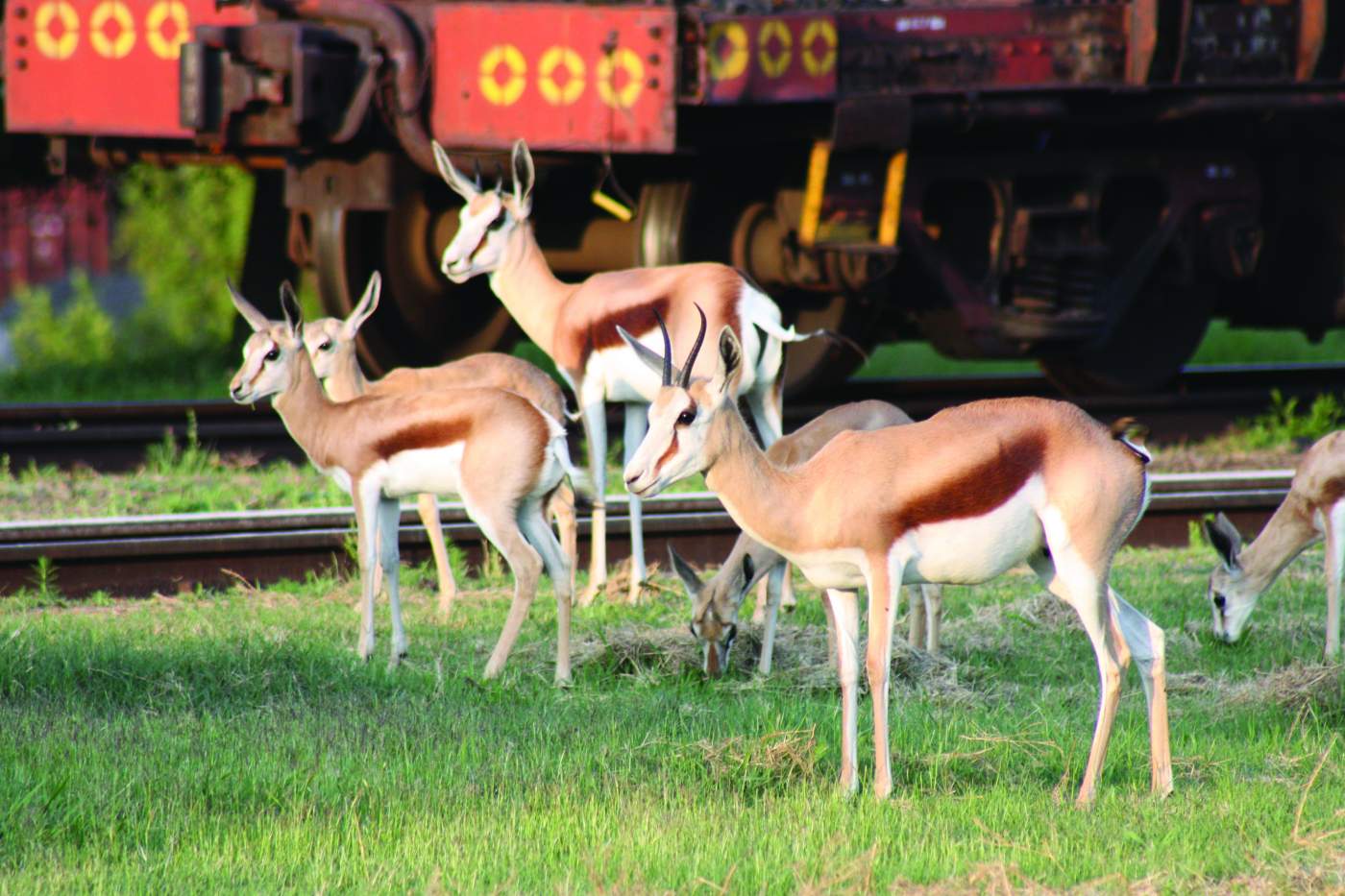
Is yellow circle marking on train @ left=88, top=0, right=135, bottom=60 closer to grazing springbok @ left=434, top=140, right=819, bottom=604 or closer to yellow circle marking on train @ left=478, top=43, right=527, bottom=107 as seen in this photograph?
yellow circle marking on train @ left=478, top=43, right=527, bottom=107

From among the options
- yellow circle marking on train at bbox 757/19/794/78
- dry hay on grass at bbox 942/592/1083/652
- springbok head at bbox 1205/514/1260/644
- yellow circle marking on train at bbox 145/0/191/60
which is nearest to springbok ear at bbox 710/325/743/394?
dry hay on grass at bbox 942/592/1083/652

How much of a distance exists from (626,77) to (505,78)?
72cm

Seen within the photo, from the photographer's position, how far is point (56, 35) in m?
11.0

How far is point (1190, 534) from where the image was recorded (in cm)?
1019

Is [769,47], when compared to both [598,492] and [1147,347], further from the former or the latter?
[1147,347]

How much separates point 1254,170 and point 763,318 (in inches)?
214

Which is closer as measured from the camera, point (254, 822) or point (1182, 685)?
point (254, 822)

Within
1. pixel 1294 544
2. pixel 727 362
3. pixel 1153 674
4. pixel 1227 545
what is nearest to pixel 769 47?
pixel 1227 545

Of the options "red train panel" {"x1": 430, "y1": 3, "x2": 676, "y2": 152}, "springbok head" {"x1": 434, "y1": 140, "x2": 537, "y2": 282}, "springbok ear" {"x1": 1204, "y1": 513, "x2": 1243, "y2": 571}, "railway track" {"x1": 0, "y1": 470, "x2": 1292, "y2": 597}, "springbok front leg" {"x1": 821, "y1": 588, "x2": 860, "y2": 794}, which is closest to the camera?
"springbok front leg" {"x1": 821, "y1": 588, "x2": 860, "y2": 794}

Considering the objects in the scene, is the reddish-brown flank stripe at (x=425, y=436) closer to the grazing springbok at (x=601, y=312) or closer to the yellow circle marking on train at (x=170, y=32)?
the grazing springbok at (x=601, y=312)

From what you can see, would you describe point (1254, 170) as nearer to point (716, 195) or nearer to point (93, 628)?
point (716, 195)

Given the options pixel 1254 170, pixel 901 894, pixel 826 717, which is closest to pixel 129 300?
pixel 1254 170

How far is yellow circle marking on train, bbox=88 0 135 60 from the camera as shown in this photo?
36.2ft

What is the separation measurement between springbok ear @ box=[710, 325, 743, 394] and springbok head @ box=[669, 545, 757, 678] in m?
1.68
